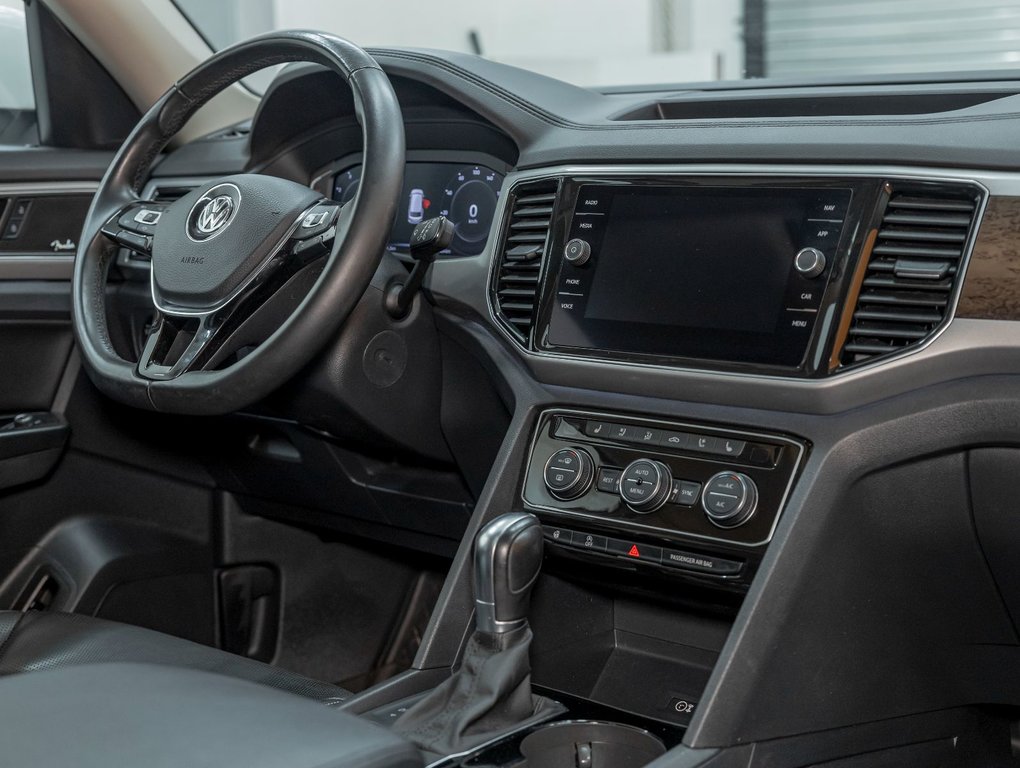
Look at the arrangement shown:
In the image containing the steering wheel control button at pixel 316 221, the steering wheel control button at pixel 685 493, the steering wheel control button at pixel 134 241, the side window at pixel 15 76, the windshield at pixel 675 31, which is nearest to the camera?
the steering wheel control button at pixel 685 493

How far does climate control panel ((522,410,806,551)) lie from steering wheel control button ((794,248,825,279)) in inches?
6.3

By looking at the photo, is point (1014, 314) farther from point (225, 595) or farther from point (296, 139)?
point (225, 595)

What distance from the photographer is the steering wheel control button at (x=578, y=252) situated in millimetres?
1268

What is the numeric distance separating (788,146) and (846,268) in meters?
0.15

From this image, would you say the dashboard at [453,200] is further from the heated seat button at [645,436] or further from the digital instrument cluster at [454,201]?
the heated seat button at [645,436]

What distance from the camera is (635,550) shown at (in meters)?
1.17

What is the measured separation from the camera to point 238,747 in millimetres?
635

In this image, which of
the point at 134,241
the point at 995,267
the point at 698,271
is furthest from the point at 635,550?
the point at 134,241

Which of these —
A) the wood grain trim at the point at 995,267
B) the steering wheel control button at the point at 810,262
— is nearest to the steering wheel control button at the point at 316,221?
the steering wheel control button at the point at 810,262

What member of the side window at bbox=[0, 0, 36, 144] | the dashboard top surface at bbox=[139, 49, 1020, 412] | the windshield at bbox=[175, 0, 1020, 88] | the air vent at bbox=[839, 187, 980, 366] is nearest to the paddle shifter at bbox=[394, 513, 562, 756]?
the dashboard top surface at bbox=[139, 49, 1020, 412]

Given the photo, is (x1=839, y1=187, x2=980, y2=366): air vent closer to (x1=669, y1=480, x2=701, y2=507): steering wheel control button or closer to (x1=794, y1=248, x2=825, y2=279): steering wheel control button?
(x1=794, y1=248, x2=825, y2=279): steering wheel control button

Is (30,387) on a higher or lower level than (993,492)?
lower

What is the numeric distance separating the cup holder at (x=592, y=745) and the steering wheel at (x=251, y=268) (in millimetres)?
443

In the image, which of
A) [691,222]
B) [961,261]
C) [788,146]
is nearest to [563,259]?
[691,222]
